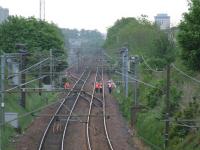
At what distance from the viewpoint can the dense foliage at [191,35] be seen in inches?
830

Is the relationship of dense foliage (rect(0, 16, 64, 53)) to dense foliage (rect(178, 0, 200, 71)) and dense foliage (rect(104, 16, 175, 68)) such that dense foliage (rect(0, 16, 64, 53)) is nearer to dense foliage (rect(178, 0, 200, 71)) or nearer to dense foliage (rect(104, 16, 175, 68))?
dense foliage (rect(104, 16, 175, 68))

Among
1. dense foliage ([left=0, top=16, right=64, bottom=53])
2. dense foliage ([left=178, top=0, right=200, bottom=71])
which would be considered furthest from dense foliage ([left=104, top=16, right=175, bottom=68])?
dense foliage ([left=178, top=0, right=200, bottom=71])

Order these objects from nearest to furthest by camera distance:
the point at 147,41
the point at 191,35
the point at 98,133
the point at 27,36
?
the point at 191,35, the point at 98,133, the point at 27,36, the point at 147,41


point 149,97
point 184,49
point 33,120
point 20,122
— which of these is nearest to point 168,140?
point 184,49

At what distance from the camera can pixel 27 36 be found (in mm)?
48094

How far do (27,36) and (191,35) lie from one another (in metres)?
29.0

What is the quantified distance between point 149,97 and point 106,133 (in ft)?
13.7

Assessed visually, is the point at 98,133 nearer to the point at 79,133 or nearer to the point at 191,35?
the point at 79,133

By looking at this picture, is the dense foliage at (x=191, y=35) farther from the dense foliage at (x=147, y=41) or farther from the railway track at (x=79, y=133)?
the dense foliage at (x=147, y=41)

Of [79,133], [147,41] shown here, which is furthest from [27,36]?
[147,41]

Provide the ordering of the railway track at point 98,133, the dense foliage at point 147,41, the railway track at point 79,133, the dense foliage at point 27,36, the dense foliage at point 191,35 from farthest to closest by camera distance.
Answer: the dense foliage at point 147,41 < the dense foliage at point 27,36 < the railway track at point 79,133 < the railway track at point 98,133 < the dense foliage at point 191,35

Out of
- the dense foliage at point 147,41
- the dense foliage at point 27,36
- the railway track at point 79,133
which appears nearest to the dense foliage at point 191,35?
the railway track at point 79,133

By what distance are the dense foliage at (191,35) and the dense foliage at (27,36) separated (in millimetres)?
25637

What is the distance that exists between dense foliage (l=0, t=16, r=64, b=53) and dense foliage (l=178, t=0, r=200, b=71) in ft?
84.1
